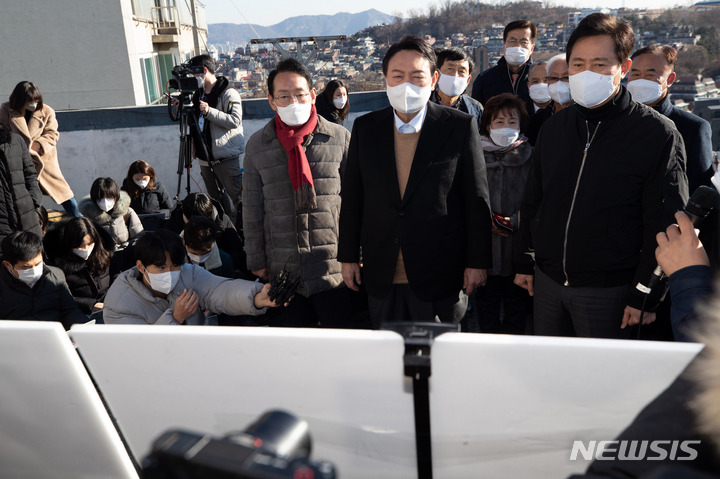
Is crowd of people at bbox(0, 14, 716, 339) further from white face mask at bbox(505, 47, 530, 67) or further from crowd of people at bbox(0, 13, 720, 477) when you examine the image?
white face mask at bbox(505, 47, 530, 67)

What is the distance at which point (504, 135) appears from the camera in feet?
9.62

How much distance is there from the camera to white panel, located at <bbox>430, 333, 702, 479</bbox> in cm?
117

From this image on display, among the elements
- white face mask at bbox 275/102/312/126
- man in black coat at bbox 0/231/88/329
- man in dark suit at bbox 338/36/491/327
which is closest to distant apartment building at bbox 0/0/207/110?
man in black coat at bbox 0/231/88/329

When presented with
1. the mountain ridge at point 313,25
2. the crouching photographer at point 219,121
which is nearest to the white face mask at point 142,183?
the crouching photographer at point 219,121

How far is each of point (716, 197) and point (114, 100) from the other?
19527 millimetres

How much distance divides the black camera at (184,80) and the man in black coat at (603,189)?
3.24 metres

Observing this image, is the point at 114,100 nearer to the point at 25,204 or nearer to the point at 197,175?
the point at 197,175

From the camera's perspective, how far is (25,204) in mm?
4039

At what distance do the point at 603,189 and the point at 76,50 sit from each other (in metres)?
19.2

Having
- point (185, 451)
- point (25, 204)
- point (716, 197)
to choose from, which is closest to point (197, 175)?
point (25, 204)

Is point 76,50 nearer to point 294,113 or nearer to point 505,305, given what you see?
point 294,113

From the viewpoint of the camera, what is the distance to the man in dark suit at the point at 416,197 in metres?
2.37

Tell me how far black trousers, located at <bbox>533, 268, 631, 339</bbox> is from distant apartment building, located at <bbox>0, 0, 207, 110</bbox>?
1603cm

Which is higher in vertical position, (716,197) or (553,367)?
(716,197)
